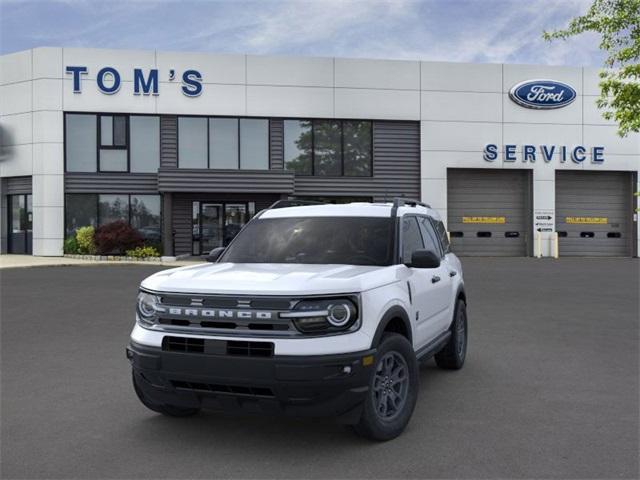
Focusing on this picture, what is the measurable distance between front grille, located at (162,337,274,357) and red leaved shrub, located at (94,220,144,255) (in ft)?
68.5

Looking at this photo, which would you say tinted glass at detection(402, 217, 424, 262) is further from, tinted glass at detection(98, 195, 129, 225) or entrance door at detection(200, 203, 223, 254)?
tinted glass at detection(98, 195, 129, 225)

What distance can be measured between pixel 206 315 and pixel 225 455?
0.97 metres

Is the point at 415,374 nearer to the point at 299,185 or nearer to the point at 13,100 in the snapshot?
the point at 299,185

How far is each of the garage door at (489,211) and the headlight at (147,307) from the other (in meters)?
24.4

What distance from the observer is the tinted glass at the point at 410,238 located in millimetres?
5254

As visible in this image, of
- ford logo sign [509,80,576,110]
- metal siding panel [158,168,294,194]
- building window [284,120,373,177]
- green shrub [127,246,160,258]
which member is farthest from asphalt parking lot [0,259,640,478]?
ford logo sign [509,80,576,110]

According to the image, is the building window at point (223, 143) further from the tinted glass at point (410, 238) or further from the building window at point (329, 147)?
the tinted glass at point (410, 238)

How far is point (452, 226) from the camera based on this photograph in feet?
91.7

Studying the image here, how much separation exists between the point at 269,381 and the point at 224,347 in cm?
39

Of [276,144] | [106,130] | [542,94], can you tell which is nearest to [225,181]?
[276,144]

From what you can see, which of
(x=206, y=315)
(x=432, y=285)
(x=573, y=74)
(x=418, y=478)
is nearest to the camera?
(x=418, y=478)

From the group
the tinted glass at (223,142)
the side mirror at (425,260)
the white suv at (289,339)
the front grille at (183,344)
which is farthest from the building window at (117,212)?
the front grille at (183,344)

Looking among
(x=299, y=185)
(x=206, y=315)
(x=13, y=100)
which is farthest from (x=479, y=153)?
(x=206, y=315)

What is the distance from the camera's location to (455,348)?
21.4 feet
